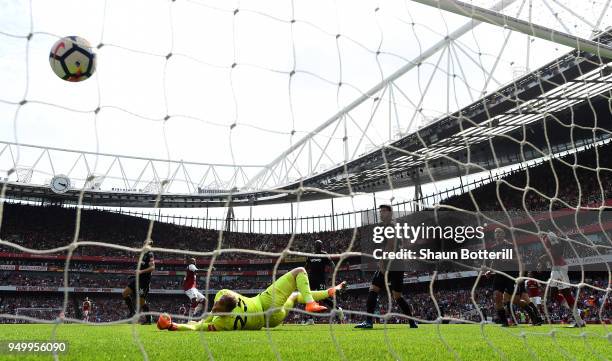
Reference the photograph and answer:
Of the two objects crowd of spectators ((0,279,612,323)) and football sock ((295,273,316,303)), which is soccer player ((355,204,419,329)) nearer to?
football sock ((295,273,316,303))

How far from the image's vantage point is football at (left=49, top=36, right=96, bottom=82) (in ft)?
11.6

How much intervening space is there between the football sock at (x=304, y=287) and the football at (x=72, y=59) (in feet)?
9.86

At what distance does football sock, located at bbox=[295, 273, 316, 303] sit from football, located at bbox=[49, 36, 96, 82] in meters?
3.01

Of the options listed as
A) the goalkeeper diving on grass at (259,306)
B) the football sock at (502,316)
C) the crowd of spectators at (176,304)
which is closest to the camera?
the goalkeeper diving on grass at (259,306)

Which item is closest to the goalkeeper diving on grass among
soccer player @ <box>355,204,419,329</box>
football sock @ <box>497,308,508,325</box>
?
soccer player @ <box>355,204,419,329</box>

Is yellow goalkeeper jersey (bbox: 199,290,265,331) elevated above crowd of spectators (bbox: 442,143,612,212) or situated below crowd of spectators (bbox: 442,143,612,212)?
below

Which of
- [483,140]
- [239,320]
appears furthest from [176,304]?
[239,320]

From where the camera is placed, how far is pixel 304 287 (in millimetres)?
5281

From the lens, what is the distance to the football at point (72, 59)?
11.6 ft

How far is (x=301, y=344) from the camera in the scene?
12.5 feet

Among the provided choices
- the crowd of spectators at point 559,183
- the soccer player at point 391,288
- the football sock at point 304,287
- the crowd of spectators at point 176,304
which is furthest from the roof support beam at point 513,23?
the crowd of spectators at point 176,304

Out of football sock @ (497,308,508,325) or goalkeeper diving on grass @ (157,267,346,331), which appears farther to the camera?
football sock @ (497,308,508,325)

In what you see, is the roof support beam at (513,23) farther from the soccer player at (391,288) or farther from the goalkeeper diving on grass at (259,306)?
the goalkeeper diving on grass at (259,306)

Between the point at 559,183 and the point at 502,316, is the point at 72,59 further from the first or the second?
the point at 559,183
